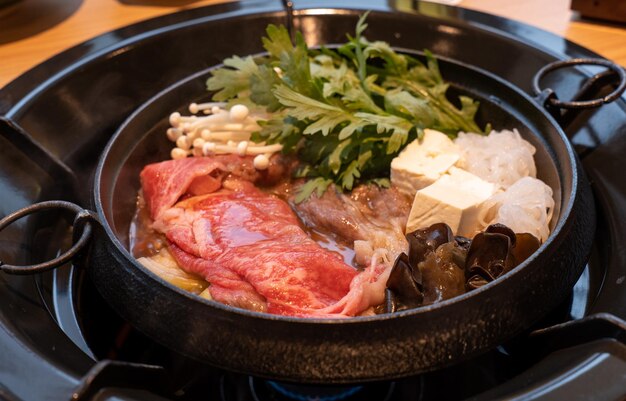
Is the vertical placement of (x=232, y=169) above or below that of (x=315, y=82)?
below

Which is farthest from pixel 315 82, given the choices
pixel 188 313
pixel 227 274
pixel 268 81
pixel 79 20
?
pixel 79 20

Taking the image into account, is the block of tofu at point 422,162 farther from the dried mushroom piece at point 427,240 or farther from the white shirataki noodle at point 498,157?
the dried mushroom piece at point 427,240

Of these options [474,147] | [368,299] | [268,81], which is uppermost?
[268,81]

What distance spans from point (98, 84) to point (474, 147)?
1719 mm

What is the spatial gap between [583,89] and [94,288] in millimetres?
2128

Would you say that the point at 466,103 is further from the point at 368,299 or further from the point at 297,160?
the point at 368,299

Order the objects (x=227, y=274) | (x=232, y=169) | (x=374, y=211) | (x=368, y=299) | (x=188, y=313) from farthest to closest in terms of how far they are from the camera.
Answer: (x=232, y=169) < (x=374, y=211) < (x=227, y=274) < (x=368, y=299) < (x=188, y=313)

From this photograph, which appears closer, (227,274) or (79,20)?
(227,274)

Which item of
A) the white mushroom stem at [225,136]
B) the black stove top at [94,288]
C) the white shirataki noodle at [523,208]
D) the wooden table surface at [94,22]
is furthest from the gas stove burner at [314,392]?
the wooden table surface at [94,22]

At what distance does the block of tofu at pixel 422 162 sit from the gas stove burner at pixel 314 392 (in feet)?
2.50

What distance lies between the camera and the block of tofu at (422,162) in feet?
7.81

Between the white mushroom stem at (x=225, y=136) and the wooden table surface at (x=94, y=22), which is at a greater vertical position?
the wooden table surface at (x=94, y=22)

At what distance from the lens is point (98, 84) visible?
2.86 meters

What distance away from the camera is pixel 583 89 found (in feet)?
8.50
